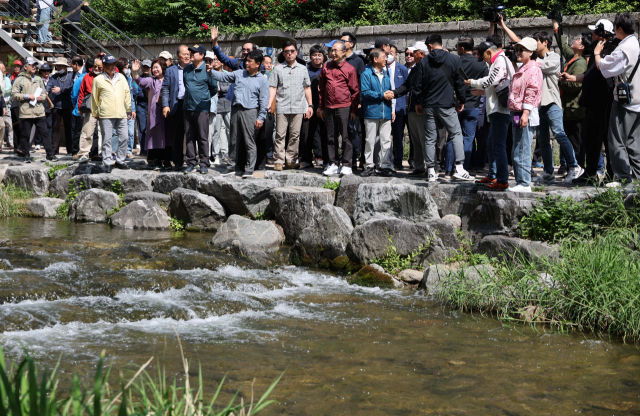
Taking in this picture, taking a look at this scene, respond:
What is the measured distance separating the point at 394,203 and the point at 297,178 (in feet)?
6.45

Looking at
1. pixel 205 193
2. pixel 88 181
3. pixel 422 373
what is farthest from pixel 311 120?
pixel 422 373

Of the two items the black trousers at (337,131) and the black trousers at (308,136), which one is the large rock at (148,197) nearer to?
the black trousers at (308,136)

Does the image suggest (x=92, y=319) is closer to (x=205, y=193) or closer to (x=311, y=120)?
(x=205, y=193)

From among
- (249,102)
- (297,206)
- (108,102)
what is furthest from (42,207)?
(297,206)

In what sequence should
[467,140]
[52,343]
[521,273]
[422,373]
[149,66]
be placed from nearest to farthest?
[422,373] → [52,343] → [521,273] → [467,140] → [149,66]

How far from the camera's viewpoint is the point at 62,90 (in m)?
13.2

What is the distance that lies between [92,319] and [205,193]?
15.6 feet

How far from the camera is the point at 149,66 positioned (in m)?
12.6

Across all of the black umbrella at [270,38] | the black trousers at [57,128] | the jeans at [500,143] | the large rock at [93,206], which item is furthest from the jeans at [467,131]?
the black trousers at [57,128]

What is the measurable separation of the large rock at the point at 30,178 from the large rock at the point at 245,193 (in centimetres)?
382

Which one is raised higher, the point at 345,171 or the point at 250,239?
the point at 345,171

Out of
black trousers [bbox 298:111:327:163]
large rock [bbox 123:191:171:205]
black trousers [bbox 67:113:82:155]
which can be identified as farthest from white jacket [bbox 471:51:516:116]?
black trousers [bbox 67:113:82:155]

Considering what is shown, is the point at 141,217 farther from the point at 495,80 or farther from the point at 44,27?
the point at 44,27

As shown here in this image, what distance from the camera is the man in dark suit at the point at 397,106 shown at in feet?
32.2
